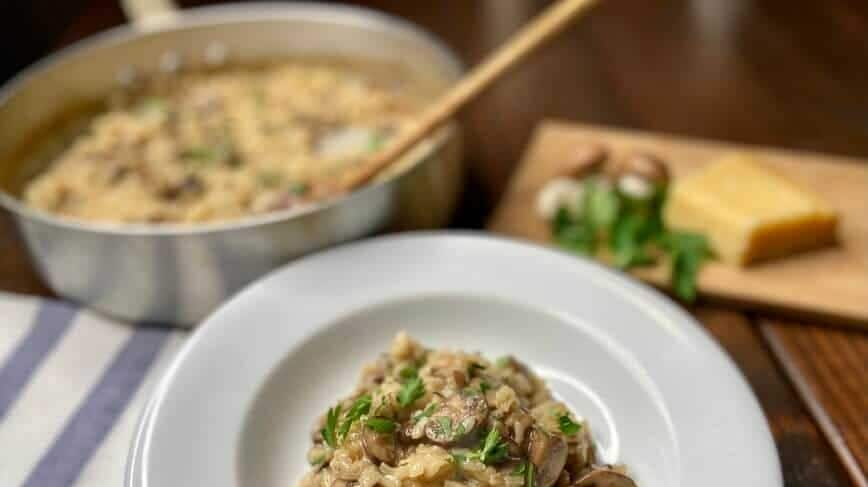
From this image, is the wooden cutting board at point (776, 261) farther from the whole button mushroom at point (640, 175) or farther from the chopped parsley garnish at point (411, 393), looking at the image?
the chopped parsley garnish at point (411, 393)

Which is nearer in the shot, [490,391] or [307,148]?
[490,391]

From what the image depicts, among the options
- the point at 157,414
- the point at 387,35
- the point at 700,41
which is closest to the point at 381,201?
the point at 157,414

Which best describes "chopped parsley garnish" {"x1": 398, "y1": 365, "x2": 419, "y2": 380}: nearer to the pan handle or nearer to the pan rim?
the pan rim

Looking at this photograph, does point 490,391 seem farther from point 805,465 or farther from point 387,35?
point 387,35

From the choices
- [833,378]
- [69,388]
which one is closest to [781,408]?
[833,378]

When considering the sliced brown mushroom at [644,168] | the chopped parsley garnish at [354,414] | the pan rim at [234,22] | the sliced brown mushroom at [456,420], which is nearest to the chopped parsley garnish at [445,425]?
the sliced brown mushroom at [456,420]

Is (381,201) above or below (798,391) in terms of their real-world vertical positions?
below

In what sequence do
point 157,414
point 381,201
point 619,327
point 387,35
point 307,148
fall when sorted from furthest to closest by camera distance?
point 387,35, point 307,148, point 381,201, point 619,327, point 157,414

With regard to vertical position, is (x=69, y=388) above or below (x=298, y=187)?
below

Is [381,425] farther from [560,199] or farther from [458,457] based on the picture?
[560,199]
